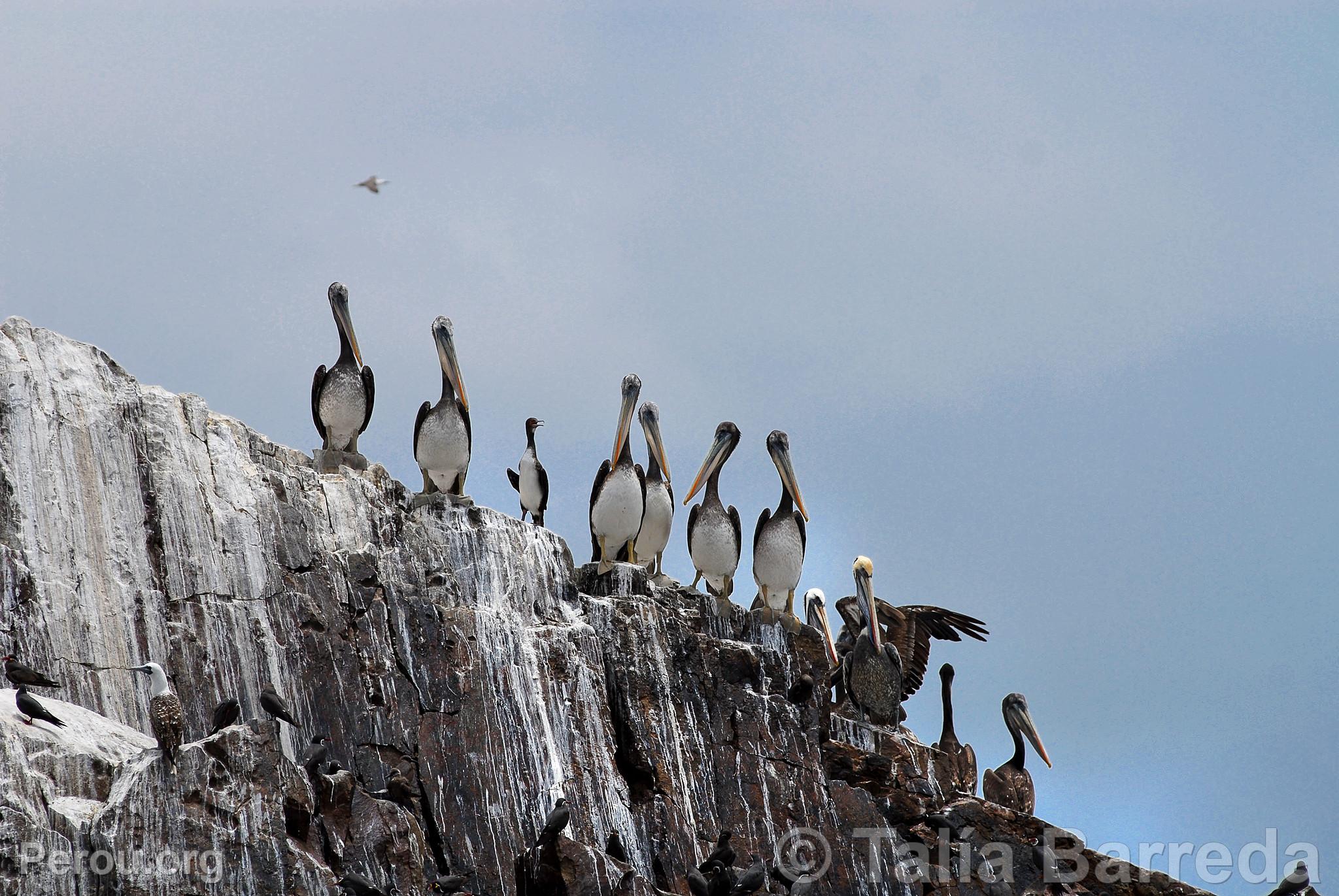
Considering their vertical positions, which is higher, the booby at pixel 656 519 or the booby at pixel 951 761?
the booby at pixel 656 519

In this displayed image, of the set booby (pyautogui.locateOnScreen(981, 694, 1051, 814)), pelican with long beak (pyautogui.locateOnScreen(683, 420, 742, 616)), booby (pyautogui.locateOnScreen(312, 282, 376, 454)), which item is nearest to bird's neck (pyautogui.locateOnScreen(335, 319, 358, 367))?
booby (pyautogui.locateOnScreen(312, 282, 376, 454))

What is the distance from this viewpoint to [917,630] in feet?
75.9

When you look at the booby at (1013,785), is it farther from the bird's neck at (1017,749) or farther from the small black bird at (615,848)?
the small black bird at (615,848)

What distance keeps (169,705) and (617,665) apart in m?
6.41

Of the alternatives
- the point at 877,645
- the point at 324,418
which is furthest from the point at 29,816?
the point at 877,645

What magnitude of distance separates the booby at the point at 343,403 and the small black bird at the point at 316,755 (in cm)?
511

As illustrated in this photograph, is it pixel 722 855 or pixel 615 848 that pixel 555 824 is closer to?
pixel 615 848

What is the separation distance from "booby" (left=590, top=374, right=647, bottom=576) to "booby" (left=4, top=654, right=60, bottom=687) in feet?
24.4

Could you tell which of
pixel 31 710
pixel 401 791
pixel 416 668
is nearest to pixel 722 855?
pixel 401 791

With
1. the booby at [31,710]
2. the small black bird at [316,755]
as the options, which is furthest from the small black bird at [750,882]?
the booby at [31,710]

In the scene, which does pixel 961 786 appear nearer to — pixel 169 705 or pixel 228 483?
pixel 228 483

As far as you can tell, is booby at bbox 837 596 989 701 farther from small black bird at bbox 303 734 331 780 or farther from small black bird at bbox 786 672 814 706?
small black bird at bbox 303 734 331 780

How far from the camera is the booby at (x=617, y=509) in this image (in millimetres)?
19172

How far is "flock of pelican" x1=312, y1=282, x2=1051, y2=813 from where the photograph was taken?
18547 mm
